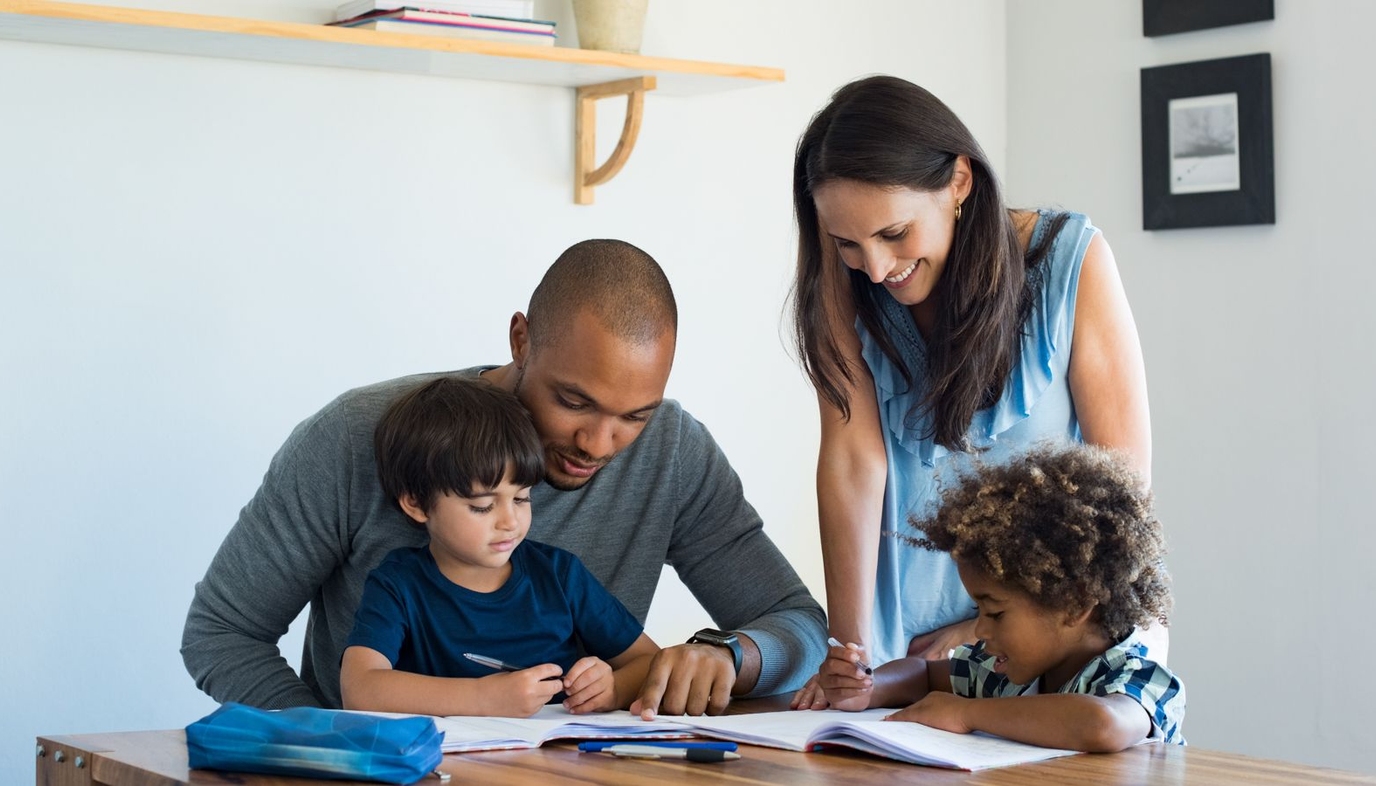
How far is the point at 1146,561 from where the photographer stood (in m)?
1.37

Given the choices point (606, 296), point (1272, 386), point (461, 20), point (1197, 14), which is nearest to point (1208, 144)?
point (1197, 14)

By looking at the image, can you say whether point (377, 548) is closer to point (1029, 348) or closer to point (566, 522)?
point (566, 522)

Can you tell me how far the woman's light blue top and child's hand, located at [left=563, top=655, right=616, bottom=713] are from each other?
1.42 feet

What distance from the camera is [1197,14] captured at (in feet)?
10.3

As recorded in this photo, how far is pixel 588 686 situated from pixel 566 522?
1.10 feet

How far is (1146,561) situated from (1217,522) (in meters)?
1.88

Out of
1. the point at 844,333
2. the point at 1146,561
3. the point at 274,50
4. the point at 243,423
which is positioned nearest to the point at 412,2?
the point at 274,50

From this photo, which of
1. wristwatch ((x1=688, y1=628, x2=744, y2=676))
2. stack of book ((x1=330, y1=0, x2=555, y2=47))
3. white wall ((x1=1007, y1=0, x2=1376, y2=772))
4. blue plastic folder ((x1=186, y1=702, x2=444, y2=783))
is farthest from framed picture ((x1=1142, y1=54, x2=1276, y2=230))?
blue plastic folder ((x1=186, y1=702, x2=444, y2=783))

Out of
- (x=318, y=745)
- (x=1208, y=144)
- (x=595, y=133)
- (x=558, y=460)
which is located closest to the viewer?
(x=318, y=745)

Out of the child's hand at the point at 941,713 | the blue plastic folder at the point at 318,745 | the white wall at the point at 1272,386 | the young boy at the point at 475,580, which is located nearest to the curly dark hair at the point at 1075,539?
the child's hand at the point at 941,713

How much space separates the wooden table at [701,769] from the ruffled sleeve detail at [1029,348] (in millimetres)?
561

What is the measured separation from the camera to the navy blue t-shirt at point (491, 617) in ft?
5.07

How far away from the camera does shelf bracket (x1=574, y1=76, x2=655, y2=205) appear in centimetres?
287

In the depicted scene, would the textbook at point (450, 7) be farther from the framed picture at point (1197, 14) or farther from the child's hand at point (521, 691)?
the child's hand at point (521, 691)
